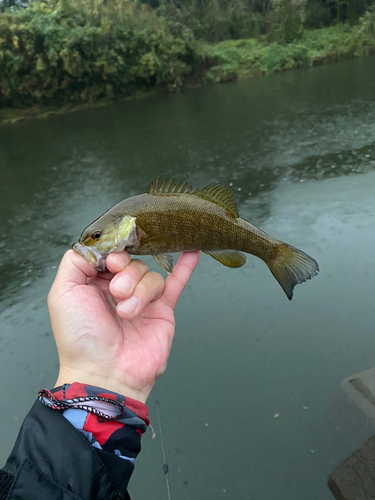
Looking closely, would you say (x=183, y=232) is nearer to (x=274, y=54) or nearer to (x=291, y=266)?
(x=291, y=266)

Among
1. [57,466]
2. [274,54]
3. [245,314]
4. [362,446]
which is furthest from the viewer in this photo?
[274,54]

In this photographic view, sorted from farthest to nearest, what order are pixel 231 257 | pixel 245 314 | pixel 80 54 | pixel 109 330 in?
pixel 80 54
pixel 245 314
pixel 231 257
pixel 109 330

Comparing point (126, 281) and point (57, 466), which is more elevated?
point (126, 281)

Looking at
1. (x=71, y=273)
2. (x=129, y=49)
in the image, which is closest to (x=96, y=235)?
(x=71, y=273)

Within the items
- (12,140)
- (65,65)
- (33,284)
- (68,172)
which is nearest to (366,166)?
(33,284)

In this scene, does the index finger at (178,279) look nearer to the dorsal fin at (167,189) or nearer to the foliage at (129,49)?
the dorsal fin at (167,189)

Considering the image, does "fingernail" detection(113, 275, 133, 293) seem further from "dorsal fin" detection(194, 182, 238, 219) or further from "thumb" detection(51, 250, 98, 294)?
"dorsal fin" detection(194, 182, 238, 219)

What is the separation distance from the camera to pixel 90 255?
77.0 inches

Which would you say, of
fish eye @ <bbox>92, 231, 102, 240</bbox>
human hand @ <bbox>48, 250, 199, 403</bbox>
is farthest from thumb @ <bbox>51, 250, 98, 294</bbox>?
fish eye @ <bbox>92, 231, 102, 240</bbox>

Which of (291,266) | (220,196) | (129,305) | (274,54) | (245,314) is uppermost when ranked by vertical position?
(220,196)

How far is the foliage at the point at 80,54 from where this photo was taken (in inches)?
898

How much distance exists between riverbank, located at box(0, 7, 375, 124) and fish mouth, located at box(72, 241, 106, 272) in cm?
2345

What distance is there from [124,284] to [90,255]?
27cm

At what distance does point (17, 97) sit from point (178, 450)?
25.1 m
